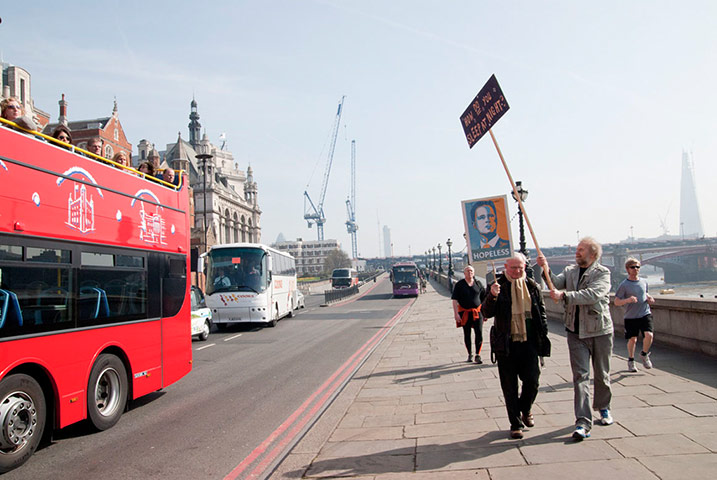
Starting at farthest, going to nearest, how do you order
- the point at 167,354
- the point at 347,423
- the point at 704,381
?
the point at 167,354 → the point at 704,381 → the point at 347,423

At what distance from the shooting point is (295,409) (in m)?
7.63

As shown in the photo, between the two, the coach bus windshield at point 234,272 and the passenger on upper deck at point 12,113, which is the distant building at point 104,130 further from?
the passenger on upper deck at point 12,113

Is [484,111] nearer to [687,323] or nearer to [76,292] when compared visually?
[687,323]

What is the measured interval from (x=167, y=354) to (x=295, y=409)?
86.7 inches

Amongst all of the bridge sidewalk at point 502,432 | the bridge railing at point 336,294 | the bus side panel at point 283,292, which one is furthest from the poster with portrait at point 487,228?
the bridge railing at point 336,294

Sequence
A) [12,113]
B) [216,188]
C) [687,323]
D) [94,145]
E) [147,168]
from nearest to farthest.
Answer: [12,113] → [94,145] → [147,168] → [687,323] → [216,188]

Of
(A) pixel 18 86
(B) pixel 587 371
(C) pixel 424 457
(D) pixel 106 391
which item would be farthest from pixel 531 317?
(A) pixel 18 86

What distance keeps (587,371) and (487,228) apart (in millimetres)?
5539

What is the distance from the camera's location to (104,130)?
53125 mm

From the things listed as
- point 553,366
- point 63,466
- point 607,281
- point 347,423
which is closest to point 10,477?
point 63,466

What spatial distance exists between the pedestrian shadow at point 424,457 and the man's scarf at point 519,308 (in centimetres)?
100

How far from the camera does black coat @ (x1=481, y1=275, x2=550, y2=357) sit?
17.3 ft

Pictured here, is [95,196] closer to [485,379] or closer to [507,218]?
[485,379]

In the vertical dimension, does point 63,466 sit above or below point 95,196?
below
